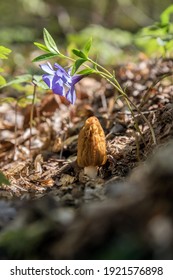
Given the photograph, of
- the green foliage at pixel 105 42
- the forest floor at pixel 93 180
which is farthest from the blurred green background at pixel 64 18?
the forest floor at pixel 93 180

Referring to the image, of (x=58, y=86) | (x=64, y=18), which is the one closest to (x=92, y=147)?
(x=58, y=86)

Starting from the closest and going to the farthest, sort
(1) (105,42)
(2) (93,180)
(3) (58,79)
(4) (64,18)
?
(2) (93,180), (3) (58,79), (1) (105,42), (4) (64,18)

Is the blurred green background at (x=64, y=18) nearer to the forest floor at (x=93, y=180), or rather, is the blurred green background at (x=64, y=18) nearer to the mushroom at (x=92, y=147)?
the forest floor at (x=93, y=180)

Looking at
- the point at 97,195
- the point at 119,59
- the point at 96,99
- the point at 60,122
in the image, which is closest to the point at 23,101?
the point at 60,122

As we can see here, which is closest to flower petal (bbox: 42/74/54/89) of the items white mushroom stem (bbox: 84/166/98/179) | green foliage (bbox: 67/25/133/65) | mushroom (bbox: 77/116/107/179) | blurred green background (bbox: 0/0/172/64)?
mushroom (bbox: 77/116/107/179)

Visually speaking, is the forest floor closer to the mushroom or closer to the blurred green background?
the mushroom

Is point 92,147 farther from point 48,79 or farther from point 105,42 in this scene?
point 105,42

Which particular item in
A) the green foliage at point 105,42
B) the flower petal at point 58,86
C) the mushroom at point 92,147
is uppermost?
the green foliage at point 105,42
